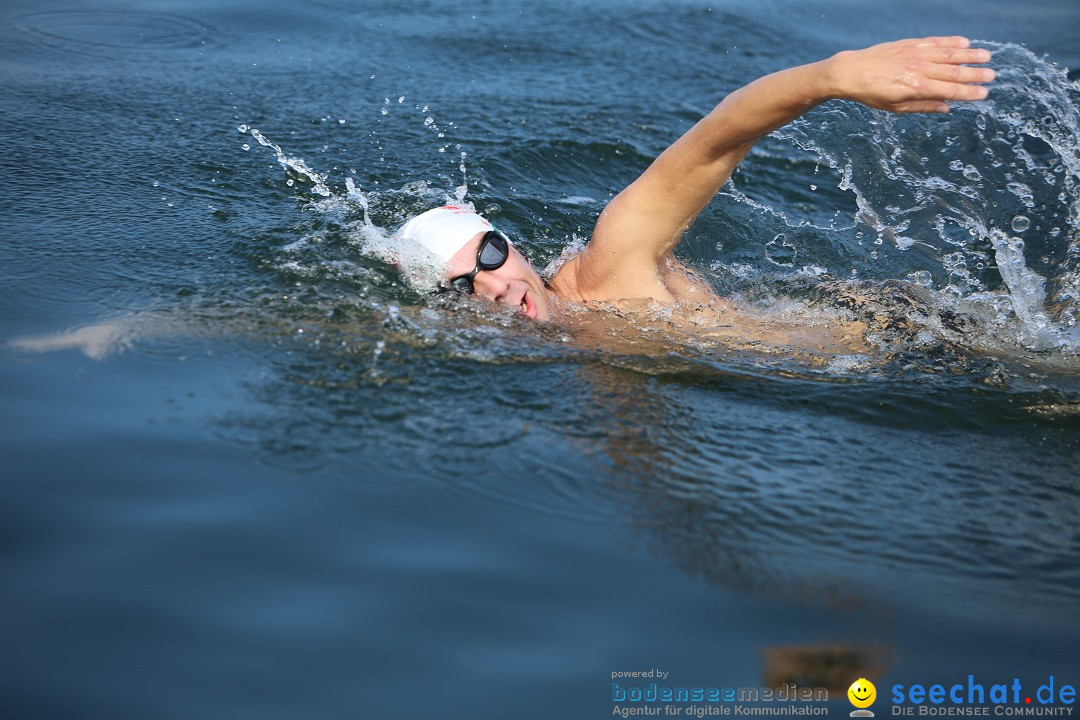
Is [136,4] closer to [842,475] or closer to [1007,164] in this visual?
[1007,164]

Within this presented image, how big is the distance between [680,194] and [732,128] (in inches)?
17.7

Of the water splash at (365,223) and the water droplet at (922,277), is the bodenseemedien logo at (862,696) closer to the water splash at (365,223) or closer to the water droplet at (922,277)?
the water splash at (365,223)

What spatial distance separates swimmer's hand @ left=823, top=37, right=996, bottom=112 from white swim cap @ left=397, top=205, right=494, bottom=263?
6.19 ft

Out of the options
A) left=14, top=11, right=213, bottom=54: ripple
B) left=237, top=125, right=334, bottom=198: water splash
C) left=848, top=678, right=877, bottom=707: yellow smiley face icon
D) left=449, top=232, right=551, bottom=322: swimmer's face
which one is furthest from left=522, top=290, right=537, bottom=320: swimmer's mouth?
left=14, top=11, right=213, bottom=54: ripple

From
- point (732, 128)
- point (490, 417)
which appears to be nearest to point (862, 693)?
point (490, 417)

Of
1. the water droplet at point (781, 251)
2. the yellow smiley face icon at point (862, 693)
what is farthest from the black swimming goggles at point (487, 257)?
the yellow smiley face icon at point (862, 693)

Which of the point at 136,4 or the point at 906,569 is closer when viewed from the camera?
the point at 906,569

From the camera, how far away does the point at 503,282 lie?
16.1 ft

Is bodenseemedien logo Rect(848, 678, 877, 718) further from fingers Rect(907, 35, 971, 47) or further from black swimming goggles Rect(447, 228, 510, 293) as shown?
black swimming goggles Rect(447, 228, 510, 293)

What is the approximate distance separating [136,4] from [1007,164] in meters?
7.82

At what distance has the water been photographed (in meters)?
2.85

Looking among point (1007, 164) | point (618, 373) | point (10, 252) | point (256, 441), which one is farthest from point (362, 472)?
point (1007, 164)

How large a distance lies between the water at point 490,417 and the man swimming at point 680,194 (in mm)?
196

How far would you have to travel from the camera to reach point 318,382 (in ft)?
13.3
